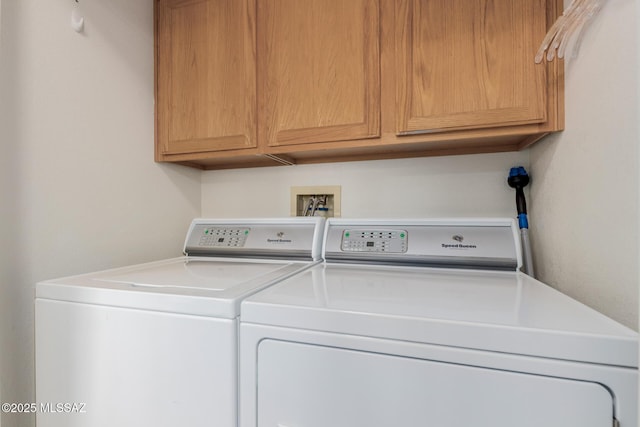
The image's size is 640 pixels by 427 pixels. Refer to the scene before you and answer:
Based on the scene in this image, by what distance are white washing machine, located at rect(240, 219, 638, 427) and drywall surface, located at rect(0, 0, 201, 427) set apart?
0.82 m

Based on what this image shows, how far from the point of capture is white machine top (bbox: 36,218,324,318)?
0.68 metres

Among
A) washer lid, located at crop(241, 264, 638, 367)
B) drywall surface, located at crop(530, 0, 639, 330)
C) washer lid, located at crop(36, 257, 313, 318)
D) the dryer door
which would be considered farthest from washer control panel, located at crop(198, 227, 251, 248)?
drywall surface, located at crop(530, 0, 639, 330)

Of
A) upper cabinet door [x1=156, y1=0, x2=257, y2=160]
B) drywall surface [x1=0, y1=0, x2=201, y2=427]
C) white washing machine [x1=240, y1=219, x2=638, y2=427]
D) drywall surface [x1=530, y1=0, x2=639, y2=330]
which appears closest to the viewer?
white washing machine [x1=240, y1=219, x2=638, y2=427]

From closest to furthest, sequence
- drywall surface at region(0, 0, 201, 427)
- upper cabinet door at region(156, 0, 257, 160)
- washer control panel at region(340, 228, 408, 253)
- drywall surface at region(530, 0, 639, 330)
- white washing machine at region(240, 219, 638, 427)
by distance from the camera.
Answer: white washing machine at region(240, 219, 638, 427) → drywall surface at region(530, 0, 639, 330) → drywall surface at region(0, 0, 201, 427) → washer control panel at region(340, 228, 408, 253) → upper cabinet door at region(156, 0, 257, 160)

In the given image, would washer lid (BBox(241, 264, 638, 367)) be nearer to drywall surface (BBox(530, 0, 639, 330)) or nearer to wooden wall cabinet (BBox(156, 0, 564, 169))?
drywall surface (BBox(530, 0, 639, 330))

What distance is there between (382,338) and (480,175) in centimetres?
106

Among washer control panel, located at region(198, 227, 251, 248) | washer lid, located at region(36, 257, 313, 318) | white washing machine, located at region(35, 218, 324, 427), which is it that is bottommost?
white washing machine, located at region(35, 218, 324, 427)

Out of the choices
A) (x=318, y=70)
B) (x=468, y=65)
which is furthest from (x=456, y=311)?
(x=318, y=70)

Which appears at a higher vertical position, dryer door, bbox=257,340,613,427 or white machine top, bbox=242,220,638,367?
white machine top, bbox=242,220,638,367

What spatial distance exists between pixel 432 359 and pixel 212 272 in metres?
0.74

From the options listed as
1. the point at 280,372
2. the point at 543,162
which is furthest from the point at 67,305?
the point at 543,162

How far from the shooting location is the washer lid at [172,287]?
655mm

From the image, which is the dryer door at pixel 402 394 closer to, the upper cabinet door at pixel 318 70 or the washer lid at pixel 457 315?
the washer lid at pixel 457 315

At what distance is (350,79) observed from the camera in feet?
3.75
